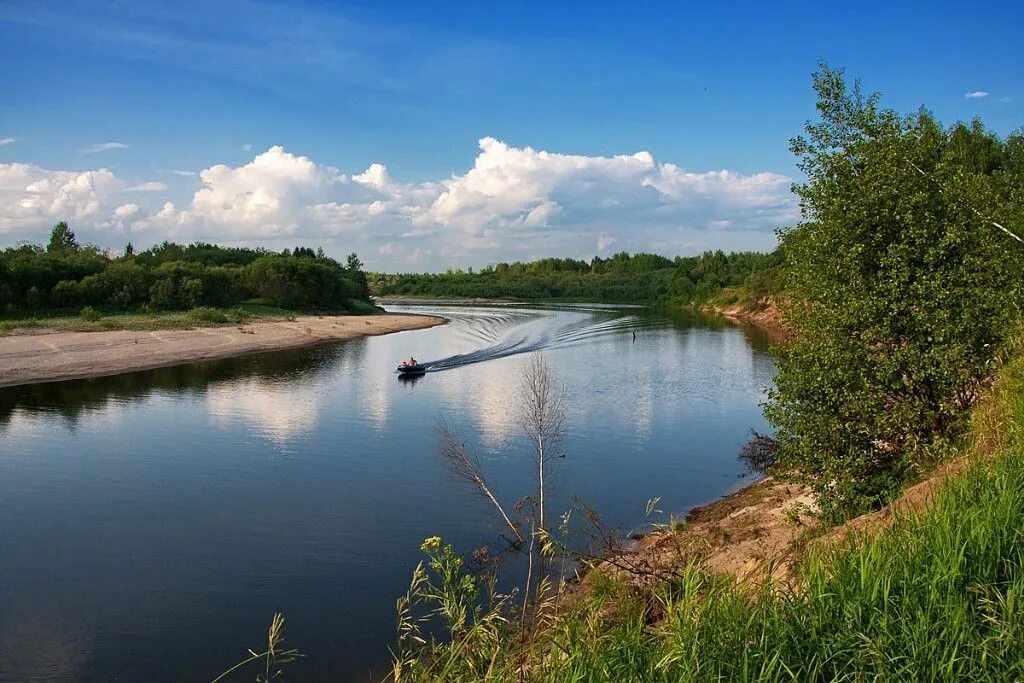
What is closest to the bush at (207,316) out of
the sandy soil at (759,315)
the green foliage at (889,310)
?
the sandy soil at (759,315)

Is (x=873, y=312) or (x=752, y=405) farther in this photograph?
(x=752, y=405)

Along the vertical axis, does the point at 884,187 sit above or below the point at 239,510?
above

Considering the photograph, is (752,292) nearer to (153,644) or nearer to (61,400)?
(61,400)

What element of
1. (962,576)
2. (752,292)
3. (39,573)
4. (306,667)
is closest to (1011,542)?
(962,576)

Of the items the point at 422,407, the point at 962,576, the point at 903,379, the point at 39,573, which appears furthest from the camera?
the point at 422,407

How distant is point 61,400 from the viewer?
35031mm

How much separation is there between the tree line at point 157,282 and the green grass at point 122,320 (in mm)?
2598

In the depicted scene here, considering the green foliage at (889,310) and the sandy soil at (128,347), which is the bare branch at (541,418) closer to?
the green foliage at (889,310)

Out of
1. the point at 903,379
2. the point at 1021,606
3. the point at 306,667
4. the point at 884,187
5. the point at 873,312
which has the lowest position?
the point at 306,667

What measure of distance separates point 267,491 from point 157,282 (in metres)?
66.4

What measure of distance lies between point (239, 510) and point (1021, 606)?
17819 mm

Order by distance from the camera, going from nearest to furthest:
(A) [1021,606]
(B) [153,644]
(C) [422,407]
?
(A) [1021,606], (B) [153,644], (C) [422,407]

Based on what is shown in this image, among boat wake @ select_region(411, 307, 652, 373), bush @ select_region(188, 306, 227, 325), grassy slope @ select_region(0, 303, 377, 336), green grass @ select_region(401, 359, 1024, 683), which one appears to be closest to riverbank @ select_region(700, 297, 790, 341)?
boat wake @ select_region(411, 307, 652, 373)

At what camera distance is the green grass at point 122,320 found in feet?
188
